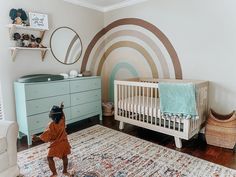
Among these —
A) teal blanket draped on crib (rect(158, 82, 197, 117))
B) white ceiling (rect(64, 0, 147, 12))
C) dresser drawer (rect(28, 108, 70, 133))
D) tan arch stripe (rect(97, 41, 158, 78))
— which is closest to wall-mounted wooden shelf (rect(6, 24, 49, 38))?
white ceiling (rect(64, 0, 147, 12))

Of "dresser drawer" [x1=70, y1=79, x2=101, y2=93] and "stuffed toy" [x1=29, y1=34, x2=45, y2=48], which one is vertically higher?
"stuffed toy" [x1=29, y1=34, x2=45, y2=48]

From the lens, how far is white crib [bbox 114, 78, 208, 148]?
8.26ft

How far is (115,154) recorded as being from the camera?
237cm

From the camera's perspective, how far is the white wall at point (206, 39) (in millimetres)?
2605

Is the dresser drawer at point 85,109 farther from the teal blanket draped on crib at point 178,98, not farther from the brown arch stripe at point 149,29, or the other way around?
the teal blanket draped on crib at point 178,98

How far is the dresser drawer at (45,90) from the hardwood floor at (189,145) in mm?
710

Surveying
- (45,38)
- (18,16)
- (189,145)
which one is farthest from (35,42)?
(189,145)

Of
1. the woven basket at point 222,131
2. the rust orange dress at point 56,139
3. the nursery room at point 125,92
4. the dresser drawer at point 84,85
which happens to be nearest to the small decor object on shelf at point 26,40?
the nursery room at point 125,92

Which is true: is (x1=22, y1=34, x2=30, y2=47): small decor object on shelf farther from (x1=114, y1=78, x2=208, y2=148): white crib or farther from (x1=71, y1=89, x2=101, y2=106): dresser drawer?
(x1=114, y1=78, x2=208, y2=148): white crib

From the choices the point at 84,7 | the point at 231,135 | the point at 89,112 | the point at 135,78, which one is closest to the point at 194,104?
the point at 231,135

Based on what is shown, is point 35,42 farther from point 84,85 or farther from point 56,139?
point 56,139

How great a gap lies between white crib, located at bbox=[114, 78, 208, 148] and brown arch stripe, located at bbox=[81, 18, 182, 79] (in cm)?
30

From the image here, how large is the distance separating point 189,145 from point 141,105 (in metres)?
0.90

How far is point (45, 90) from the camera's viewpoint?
9.21 feet
